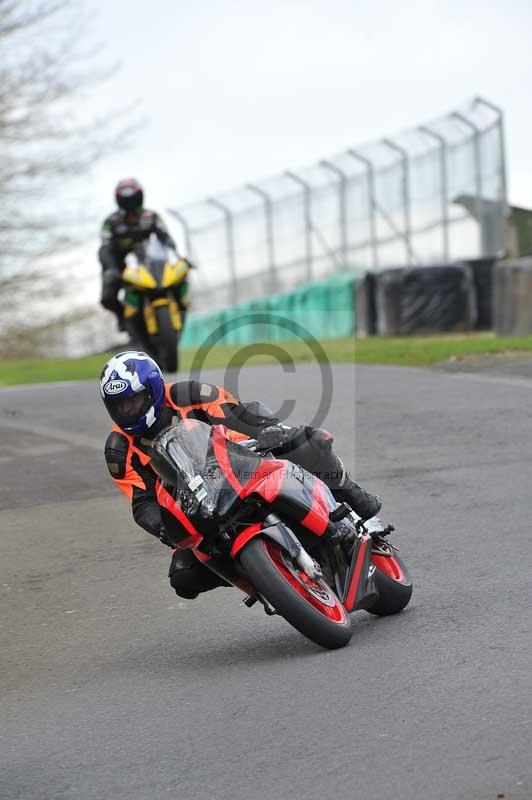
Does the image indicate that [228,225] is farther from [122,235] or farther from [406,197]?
[122,235]

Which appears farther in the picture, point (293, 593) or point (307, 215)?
point (307, 215)

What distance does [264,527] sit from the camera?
17.8 ft

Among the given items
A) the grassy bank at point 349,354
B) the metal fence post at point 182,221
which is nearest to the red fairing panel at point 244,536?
the grassy bank at point 349,354

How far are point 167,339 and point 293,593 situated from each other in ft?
30.2

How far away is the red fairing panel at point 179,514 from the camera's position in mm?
5512

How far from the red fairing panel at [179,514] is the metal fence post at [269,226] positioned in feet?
73.9

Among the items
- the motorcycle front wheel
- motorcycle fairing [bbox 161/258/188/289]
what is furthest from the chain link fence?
the motorcycle front wheel

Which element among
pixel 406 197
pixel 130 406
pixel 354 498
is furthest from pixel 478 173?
pixel 130 406

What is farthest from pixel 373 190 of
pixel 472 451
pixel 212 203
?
pixel 472 451

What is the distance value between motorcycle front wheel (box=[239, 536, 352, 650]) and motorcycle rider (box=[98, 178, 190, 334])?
376 inches

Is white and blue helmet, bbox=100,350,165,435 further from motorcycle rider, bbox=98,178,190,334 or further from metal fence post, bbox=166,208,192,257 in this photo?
metal fence post, bbox=166,208,192,257

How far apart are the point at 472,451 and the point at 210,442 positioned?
14.1 ft

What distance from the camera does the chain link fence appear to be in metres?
24.1

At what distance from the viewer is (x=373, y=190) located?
2559 cm
